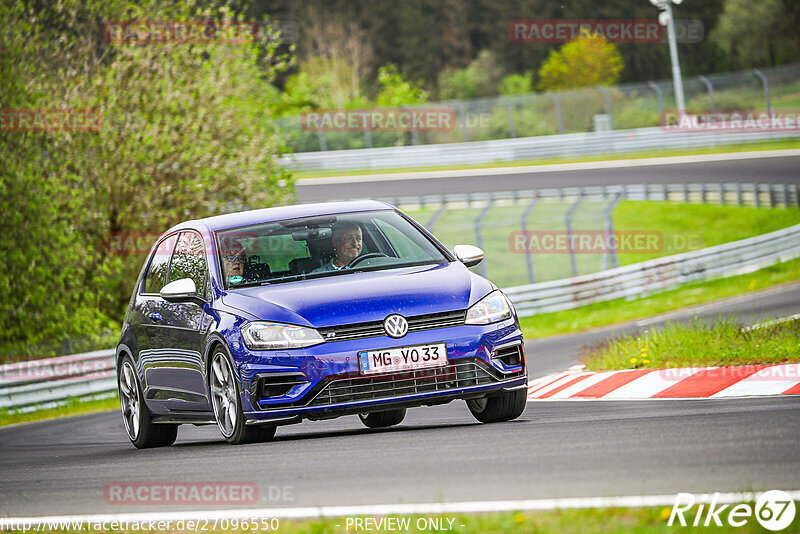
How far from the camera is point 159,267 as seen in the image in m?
10.4

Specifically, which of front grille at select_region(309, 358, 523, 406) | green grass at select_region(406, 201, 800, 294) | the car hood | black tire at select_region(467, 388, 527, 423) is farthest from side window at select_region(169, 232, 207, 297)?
green grass at select_region(406, 201, 800, 294)

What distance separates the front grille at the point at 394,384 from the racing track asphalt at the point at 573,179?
2986cm

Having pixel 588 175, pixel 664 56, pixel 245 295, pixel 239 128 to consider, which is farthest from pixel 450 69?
pixel 245 295

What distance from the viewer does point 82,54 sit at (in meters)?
25.4

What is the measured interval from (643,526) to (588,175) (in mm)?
38405

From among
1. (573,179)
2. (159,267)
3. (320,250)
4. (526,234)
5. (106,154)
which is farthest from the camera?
(573,179)

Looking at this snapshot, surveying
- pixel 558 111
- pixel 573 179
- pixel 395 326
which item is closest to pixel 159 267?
pixel 395 326

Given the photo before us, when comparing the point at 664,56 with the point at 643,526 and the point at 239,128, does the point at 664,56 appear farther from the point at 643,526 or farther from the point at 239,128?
the point at 643,526

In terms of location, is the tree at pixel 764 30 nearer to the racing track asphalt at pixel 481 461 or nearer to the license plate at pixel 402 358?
the racing track asphalt at pixel 481 461

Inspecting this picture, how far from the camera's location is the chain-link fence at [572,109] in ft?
153

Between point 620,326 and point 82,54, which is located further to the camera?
point 82,54

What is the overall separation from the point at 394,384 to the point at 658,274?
19090 mm

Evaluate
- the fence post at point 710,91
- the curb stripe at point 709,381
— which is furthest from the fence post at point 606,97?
the curb stripe at point 709,381

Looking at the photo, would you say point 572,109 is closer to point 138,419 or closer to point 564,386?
point 564,386
